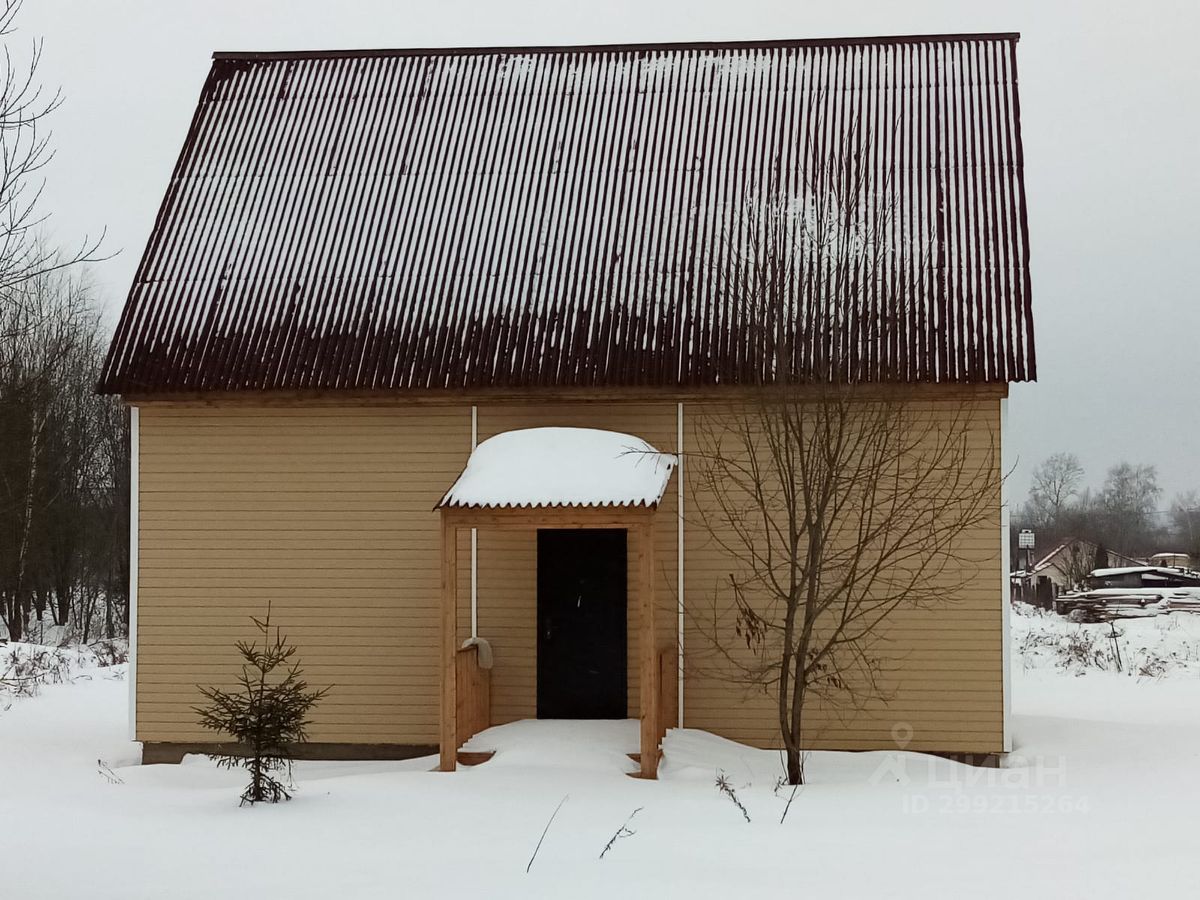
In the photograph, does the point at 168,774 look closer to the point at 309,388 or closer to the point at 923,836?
the point at 309,388

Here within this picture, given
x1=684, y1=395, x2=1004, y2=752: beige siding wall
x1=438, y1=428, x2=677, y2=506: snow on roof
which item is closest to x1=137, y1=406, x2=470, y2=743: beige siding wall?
x1=438, y1=428, x2=677, y2=506: snow on roof

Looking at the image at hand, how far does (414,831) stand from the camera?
9.17 meters

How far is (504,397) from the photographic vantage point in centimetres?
A: 1314

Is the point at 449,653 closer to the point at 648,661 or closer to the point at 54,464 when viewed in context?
the point at 648,661

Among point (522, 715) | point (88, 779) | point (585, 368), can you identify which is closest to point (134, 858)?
point (88, 779)

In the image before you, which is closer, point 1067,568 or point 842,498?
point 842,498

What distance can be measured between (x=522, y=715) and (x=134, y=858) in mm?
5089

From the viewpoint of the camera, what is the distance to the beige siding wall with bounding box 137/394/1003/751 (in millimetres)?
13070

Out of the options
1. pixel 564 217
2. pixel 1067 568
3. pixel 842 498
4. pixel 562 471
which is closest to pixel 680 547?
pixel 842 498

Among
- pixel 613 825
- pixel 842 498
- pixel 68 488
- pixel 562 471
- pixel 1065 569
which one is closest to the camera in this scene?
pixel 613 825

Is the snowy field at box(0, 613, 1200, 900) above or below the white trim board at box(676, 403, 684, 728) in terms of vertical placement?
below

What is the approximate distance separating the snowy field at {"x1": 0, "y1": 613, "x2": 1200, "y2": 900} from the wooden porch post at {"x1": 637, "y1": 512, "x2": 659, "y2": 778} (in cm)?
24

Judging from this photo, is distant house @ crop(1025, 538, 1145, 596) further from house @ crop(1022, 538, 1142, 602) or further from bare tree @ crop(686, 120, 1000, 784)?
bare tree @ crop(686, 120, 1000, 784)

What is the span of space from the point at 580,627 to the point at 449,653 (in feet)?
6.68
